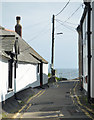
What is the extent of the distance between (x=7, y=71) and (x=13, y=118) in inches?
145

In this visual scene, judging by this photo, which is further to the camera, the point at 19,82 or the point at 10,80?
the point at 19,82

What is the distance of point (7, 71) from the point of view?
13578 millimetres

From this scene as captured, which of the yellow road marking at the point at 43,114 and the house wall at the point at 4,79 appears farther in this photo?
the house wall at the point at 4,79

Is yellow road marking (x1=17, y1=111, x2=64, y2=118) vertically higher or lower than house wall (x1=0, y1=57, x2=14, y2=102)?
lower

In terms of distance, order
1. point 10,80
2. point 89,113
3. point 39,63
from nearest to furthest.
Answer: point 89,113 → point 10,80 → point 39,63

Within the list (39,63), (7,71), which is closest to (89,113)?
(7,71)

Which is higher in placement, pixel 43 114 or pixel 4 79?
pixel 4 79

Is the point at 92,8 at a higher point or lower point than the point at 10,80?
higher

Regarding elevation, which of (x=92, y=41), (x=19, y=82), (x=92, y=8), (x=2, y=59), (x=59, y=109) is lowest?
(x=59, y=109)

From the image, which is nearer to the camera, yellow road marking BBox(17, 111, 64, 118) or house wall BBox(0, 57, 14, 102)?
yellow road marking BBox(17, 111, 64, 118)

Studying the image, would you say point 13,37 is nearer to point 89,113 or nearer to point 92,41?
point 92,41

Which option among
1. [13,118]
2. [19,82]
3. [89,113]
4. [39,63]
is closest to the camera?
[13,118]

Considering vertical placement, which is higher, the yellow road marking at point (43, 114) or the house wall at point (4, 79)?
the house wall at point (4, 79)

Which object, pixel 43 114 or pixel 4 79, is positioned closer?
pixel 43 114
